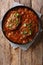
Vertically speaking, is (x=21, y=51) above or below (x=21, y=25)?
below

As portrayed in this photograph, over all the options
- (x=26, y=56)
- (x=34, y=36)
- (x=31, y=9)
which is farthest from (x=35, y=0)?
(x=26, y=56)

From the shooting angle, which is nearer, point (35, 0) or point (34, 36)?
point (34, 36)

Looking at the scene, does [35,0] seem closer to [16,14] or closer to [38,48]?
[16,14]

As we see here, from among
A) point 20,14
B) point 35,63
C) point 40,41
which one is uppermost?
point 20,14

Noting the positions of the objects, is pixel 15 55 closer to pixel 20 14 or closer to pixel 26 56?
pixel 26 56

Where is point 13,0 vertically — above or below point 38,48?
above

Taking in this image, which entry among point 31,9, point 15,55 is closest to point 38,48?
point 15,55
